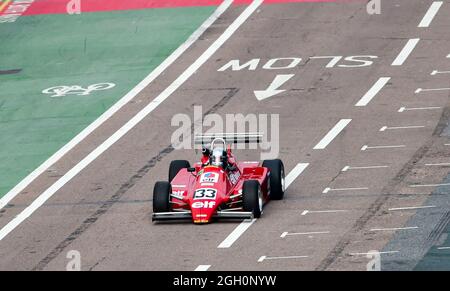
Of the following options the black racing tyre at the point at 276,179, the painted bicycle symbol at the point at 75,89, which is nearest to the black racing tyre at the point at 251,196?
the black racing tyre at the point at 276,179

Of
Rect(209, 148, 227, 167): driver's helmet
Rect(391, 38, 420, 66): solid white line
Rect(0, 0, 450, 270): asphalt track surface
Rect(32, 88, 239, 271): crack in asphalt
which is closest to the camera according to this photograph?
Rect(0, 0, 450, 270): asphalt track surface

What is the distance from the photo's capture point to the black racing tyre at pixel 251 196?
30.0m

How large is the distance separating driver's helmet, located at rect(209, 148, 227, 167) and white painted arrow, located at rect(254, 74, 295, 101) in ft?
36.3

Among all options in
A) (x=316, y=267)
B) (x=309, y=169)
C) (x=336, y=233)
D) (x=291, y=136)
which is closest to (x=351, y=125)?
(x=291, y=136)

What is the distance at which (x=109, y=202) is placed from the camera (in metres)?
33.1

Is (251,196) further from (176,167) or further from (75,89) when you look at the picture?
(75,89)

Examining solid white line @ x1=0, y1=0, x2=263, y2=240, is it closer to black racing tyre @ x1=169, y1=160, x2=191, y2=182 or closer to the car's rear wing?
black racing tyre @ x1=169, y1=160, x2=191, y2=182

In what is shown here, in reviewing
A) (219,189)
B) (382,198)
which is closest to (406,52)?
(382,198)

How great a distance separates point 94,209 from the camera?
1284 inches

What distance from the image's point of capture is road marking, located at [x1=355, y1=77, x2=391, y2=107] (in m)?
41.1

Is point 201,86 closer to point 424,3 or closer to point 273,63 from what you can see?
point 273,63

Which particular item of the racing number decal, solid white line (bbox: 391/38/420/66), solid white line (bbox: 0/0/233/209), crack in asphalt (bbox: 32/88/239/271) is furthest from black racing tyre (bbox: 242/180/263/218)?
solid white line (bbox: 391/38/420/66)

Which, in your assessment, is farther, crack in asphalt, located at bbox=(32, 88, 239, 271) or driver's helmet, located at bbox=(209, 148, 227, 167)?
driver's helmet, located at bbox=(209, 148, 227, 167)

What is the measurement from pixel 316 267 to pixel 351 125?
13.0 metres
